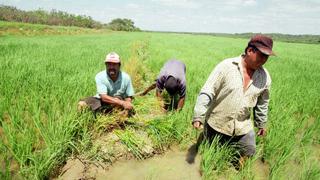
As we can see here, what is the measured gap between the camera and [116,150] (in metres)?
3.10

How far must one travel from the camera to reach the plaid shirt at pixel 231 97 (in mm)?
2676

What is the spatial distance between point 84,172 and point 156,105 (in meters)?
1.78

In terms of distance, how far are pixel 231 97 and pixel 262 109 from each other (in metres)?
0.46

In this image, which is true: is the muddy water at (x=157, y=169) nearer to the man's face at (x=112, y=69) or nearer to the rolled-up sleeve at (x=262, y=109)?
the rolled-up sleeve at (x=262, y=109)

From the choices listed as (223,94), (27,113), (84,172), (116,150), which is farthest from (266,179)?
(27,113)

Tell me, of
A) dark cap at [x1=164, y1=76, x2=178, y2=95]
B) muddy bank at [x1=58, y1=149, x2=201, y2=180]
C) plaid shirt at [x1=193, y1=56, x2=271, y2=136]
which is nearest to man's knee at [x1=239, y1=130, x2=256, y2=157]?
plaid shirt at [x1=193, y1=56, x2=271, y2=136]

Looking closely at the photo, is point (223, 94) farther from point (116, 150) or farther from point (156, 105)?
point (156, 105)

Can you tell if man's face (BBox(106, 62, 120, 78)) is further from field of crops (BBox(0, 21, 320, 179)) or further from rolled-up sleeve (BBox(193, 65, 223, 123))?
rolled-up sleeve (BBox(193, 65, 223, 123))

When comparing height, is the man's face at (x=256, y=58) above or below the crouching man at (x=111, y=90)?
above

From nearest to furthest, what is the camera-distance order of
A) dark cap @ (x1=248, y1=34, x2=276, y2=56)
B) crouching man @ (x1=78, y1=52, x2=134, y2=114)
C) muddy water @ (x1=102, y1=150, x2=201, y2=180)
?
dark cap @ (x1=248, y1=34, x2=276, y2=56), muddy water @ (x1=102, y1=150, x2=201, y2=180), crouching man @ (x1=78, y1=52, x2=134, y2=114)

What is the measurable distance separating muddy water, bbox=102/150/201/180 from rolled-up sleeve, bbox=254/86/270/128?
2.51ft

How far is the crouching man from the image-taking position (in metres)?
3.52

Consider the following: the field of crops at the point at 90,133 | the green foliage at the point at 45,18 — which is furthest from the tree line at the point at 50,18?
the field of crops at the point at 90,133

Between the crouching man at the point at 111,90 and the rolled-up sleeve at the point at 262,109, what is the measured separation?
4.87 ft
